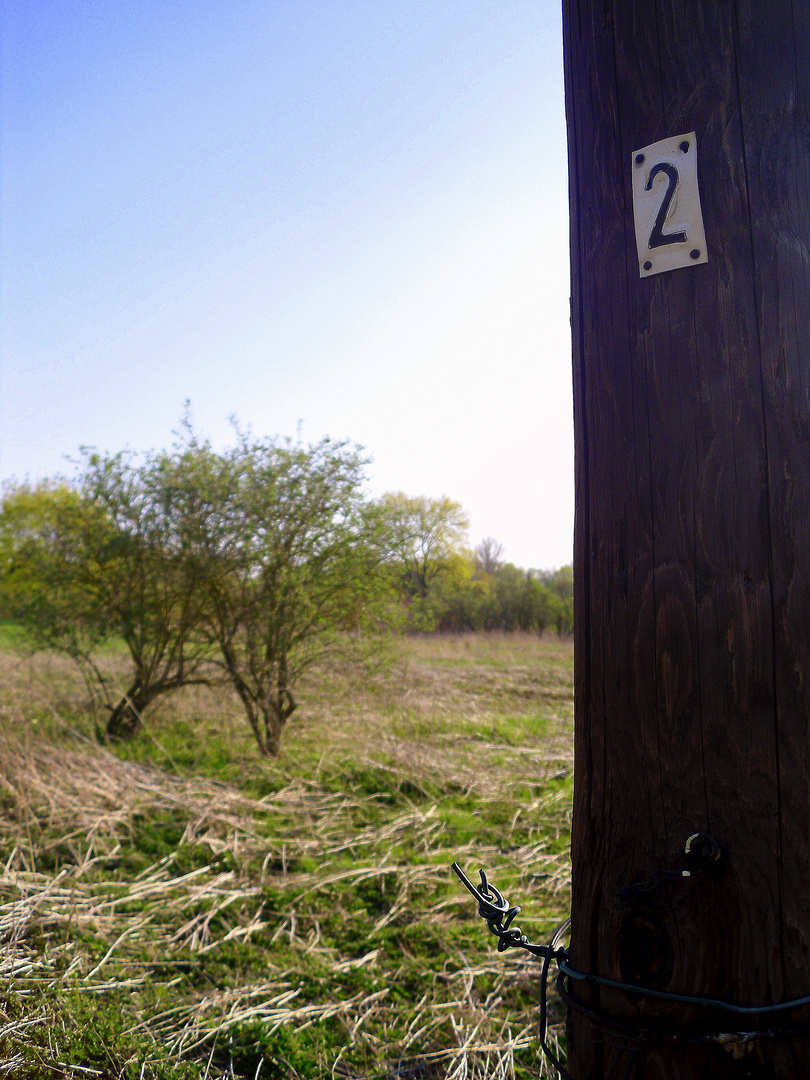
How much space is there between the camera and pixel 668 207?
1332 millimetres

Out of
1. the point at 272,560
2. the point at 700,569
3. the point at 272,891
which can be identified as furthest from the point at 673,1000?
the point at 272,560

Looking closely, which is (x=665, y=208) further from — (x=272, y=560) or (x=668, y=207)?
(x=272, y=560)

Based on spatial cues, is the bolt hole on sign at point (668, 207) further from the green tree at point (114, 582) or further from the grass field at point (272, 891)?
the green tree at point (114, 582)

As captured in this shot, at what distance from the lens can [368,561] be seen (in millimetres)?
7316

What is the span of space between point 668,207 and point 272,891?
402 cm

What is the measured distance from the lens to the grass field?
2744mm

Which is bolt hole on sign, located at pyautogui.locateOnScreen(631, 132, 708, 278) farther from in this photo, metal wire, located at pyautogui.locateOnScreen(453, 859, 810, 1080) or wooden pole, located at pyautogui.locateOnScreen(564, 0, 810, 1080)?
metal wire, located at pyautogui.locateOnScreen(453, 859, 810, 1080)

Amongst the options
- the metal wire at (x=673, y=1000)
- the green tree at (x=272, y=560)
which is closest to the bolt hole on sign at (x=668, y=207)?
the metal wire at (x=673, y=1000)

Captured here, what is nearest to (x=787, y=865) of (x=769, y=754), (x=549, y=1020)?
(x=769, y=754)

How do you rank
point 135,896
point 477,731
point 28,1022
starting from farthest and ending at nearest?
point 477,731, point 135,896, point 28,1022

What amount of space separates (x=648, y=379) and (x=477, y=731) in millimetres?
7309

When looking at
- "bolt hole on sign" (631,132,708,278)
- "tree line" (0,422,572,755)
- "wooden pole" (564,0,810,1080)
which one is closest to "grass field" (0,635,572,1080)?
"tree line" (0,422,572,755)

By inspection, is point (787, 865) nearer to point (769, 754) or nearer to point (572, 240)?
point (769, 754)

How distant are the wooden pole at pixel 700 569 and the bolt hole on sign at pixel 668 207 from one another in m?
0.01
